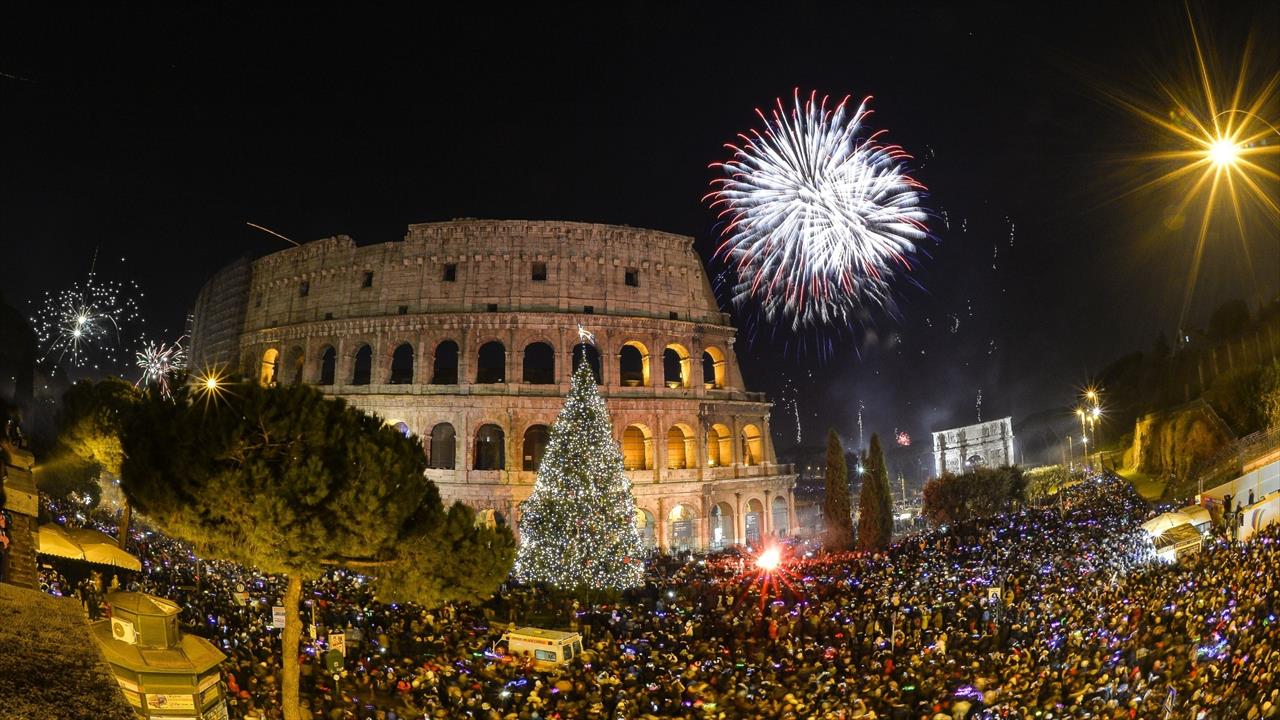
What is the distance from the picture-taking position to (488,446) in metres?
36.4

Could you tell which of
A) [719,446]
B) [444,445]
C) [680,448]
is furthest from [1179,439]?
[444,445]

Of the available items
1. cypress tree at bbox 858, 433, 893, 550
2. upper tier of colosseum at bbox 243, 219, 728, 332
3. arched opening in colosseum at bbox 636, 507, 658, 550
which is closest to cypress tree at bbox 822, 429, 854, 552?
cypress tree at bbox 858, 433, 893, 550

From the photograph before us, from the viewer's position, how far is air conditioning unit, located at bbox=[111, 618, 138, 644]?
377 inches

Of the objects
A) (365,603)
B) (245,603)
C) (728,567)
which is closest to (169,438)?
(245,603)

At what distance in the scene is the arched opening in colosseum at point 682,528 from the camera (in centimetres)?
3522

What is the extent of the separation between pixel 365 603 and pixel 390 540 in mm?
6396

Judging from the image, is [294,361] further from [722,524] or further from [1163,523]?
[1163,523]

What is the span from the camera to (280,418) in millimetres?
10891

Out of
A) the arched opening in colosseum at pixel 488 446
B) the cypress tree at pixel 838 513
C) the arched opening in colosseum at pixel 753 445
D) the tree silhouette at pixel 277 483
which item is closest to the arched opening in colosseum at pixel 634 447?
the arched opening in colosseum at pixel 753 445

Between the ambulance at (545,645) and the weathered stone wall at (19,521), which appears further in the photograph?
the ambulance at (545,645)

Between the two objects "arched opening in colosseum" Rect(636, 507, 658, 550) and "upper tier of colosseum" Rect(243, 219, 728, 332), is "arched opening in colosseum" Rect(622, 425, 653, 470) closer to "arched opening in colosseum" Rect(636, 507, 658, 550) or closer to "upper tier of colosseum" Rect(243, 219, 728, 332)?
"arched opening in colosseum" Rect(636, 507, 658, 550)

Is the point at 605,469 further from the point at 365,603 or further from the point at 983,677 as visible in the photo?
the point at 983,677

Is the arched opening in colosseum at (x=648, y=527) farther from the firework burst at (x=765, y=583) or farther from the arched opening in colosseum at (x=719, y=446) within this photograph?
the firework burst at (x=765, y=583)

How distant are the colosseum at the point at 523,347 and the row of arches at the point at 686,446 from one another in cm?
8
